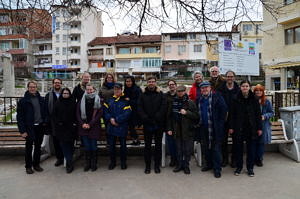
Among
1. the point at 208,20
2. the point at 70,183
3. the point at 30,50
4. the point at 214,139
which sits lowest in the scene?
the point at 70,183

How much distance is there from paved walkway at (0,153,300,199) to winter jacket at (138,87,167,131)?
94cm

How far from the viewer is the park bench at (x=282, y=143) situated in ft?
14.9

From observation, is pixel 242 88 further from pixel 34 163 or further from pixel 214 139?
pixel 34 163

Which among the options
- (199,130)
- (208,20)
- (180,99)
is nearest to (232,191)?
(199,130)

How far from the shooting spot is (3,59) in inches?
611

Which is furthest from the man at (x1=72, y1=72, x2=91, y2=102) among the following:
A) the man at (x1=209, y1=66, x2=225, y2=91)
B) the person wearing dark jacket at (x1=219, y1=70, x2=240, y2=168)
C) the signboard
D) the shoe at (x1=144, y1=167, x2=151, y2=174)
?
the signboard

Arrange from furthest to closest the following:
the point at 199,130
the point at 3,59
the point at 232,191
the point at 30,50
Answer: the point at 30,50 < the point at 3,59 < the point at 199,130 < the point at 232,191

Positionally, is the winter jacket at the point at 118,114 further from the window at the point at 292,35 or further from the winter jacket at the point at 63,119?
the window at the point at 292,35

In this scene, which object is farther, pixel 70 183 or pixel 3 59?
pixel 3 59

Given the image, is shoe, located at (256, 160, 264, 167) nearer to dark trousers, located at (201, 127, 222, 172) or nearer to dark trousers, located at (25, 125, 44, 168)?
dark trousers, located at (201, 127, 222, 172)

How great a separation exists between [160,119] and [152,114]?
0.18 m

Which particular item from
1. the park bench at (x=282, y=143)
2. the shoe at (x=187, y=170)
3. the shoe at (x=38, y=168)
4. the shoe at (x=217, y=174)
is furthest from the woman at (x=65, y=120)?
the shoe at (x=217, y=174)

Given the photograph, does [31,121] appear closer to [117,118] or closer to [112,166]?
[117,118]

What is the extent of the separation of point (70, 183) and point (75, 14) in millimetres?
3317
